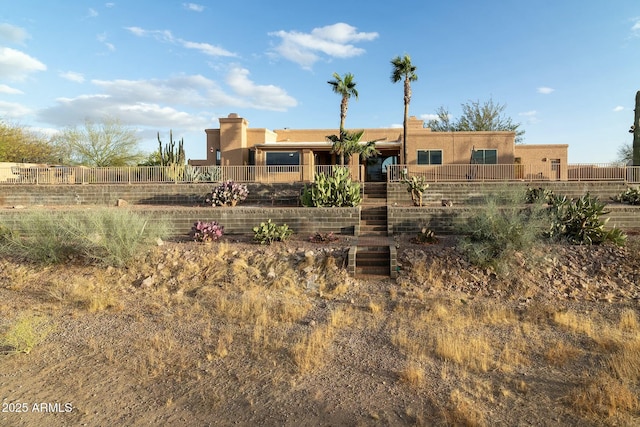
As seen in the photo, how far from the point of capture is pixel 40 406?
4785mm

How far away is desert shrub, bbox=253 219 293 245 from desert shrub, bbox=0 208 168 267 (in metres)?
2.82

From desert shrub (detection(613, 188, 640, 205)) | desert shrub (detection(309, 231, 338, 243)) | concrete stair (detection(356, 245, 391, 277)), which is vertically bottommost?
concrete stair (detection(356, 245, 391, 277))

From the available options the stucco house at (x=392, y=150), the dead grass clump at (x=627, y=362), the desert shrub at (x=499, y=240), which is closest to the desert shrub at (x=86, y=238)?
the desert shrub at (x=499, y=240)

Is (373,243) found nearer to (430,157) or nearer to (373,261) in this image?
(373,261)

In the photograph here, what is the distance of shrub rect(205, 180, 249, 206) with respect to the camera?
56.7ft

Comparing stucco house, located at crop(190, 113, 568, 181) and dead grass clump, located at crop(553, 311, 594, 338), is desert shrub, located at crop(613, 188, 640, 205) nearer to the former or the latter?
stucco house, located at crop(190, 113, 568, 181)

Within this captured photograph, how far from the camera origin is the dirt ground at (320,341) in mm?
4621

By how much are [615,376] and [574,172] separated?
2092cm

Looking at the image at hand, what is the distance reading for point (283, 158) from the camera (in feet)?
87.6

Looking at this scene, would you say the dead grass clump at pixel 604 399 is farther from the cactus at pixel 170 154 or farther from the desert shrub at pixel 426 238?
the cactus at pixel 170 154

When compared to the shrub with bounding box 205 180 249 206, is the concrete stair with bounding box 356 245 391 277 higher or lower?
lower

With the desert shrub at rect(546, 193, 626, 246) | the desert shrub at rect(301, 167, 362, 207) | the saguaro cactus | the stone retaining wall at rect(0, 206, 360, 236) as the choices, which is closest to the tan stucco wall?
the saguaro cactus

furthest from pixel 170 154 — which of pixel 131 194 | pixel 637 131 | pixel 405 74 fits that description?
pixel 637 131

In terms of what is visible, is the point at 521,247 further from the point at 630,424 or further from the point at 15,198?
the point at 15,198
